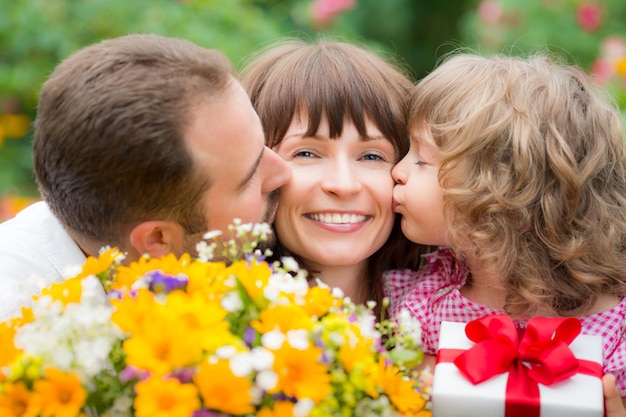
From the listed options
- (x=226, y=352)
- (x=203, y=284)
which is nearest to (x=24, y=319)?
(x=203, y=284)

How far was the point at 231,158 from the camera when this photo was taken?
7.19ft

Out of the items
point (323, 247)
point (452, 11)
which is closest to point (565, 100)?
point (323, 247)

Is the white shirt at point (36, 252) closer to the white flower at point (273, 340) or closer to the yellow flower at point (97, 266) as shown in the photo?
the yellow flower at point (97, 266)

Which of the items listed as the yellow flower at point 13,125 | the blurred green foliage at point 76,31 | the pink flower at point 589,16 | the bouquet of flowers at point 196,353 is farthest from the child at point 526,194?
the yellow flower at point 13,125

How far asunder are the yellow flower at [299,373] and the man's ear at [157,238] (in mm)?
823

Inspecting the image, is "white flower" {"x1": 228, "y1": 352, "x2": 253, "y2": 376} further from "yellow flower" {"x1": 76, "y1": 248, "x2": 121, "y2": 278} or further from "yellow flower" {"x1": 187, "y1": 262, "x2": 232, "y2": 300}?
"yellow flower" {"x1": 76, "y1": 248, "x2": 121, "y2": 278}

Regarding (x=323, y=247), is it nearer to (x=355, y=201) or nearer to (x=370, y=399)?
(x=355, y=201)

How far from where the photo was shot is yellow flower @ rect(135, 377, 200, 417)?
4.54 ft

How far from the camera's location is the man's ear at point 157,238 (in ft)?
7.12

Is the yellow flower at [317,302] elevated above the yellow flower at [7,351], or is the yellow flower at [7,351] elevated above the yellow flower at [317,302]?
the yellow flower at [317,302]

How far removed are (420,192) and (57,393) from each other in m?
1.25

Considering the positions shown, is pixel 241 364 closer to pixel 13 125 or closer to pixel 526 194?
pixel 526 194

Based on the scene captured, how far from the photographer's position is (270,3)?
20.1 ft

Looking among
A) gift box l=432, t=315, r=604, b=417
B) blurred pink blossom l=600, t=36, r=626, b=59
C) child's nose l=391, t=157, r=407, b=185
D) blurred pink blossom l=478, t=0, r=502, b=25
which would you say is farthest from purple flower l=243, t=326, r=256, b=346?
blurred pink blossom l=478, t=0, r=502, b=25
